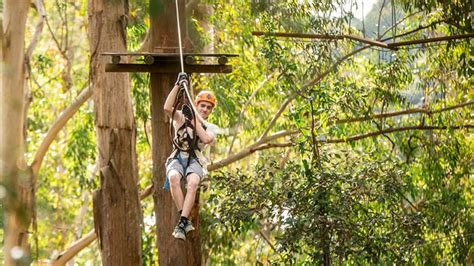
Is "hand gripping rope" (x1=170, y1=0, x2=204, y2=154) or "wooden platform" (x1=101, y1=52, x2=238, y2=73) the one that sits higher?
"wooden platform" (x1=101, y1=52, x2=238, y2=73)

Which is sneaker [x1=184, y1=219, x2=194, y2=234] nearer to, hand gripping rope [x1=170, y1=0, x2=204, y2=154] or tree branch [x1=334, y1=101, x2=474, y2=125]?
hand gripping rope [x1=170, y1=0, x2=204, y2=154]

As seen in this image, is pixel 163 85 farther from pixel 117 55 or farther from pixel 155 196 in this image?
pixel 155 196

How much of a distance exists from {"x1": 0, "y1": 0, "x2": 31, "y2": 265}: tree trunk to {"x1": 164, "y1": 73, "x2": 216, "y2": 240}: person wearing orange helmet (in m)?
1.00

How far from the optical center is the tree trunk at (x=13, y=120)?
255 cm

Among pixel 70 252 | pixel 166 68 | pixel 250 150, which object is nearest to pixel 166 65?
pixel 166 68

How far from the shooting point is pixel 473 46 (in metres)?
10.8

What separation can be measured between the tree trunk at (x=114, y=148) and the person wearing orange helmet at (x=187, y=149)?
2.62 meters

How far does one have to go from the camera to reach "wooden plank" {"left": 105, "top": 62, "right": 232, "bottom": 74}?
739 centimetres

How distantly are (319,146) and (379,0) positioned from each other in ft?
22.9

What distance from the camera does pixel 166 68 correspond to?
7.57m

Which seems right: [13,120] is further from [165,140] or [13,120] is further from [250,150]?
[250,150]

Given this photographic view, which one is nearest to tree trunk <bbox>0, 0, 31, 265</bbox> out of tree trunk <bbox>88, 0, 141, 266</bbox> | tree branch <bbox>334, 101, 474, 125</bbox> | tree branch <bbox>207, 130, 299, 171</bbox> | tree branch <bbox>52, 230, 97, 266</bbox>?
tree trunk <bbox>88, 0, 141, 266</bbox>

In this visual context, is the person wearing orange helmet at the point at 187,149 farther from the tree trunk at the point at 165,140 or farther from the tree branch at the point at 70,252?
the tree branch at the point at 70,252

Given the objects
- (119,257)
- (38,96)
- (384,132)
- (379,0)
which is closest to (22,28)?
(119,257)
